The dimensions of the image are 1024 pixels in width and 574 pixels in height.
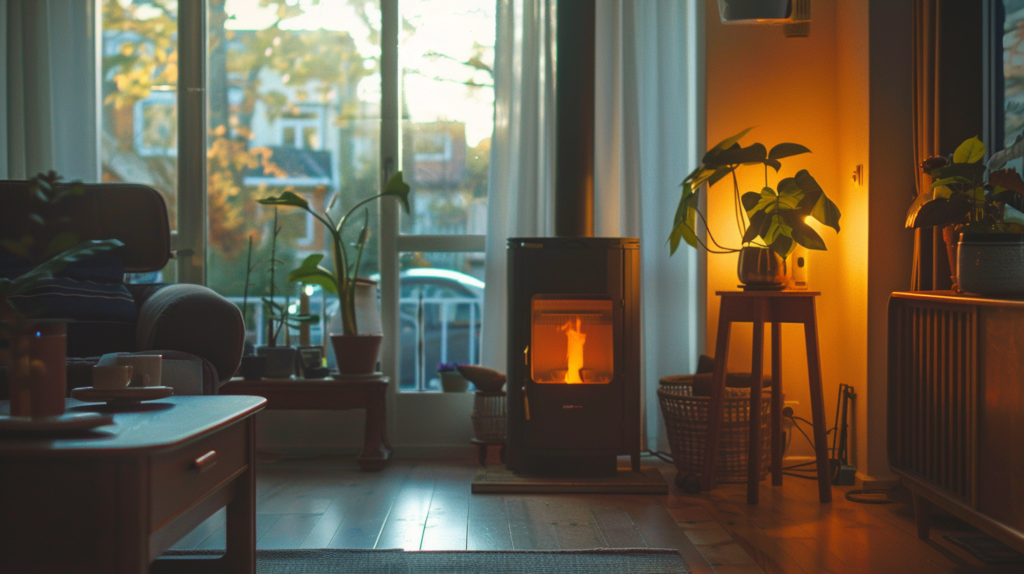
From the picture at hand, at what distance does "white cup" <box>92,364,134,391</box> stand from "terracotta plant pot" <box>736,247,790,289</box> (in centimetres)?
196

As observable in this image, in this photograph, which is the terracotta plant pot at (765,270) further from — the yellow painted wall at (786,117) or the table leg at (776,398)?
the yellow painted wall at (786,117)

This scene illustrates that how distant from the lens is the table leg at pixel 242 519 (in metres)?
1.46

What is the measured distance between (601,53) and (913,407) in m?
1.83

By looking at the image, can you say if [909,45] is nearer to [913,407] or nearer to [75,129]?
[913,407]

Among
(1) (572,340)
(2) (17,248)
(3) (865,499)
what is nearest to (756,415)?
(3) (865,499)

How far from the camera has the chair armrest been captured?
219 centimetres

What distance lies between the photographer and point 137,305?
2.57m

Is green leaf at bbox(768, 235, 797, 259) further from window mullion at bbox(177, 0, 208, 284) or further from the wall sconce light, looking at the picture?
window mullion at bbox(177, 0, 208, 284)

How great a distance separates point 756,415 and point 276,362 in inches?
72.4

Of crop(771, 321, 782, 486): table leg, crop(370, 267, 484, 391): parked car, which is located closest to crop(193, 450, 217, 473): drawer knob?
crop(771, 321, 782, 486): table leg

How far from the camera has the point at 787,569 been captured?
183cm

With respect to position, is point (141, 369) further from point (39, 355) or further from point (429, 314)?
point (429, 314)

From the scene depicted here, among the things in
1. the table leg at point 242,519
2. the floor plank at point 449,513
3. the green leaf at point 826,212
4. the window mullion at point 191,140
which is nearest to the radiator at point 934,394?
the green leaf at point 826,212

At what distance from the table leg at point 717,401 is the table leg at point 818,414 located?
10.5 inches
